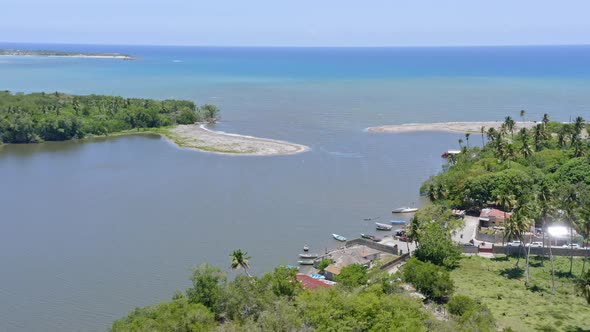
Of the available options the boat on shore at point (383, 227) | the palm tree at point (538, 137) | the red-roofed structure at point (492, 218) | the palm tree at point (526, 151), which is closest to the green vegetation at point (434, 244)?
the boat on shore at point (383, 227)

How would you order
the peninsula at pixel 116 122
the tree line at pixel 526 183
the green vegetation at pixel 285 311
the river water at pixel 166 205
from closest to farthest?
the green vegetation at pixel 285 311, the river water at pixel 166 205, the tree line at pixel 526 183, the peninsula at pixel 116 122

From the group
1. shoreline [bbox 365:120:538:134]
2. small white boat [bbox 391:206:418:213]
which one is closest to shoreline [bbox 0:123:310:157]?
shoreline [bbox 365:120:538:134]

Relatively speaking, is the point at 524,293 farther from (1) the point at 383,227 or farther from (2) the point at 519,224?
(1) the point at 383,227

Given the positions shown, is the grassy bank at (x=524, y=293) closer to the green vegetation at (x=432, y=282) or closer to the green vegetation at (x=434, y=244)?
the green vegetation at (x=434, y=244)

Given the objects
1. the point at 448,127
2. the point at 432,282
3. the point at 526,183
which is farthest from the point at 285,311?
the point at 448,127

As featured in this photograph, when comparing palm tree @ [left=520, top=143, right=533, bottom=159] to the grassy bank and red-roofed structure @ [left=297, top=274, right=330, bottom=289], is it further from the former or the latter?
red-roofed structure @ [left=297, top=274, right=330, bottom=289]

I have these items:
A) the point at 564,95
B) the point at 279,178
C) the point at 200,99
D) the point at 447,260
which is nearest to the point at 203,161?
the point at 279,178
